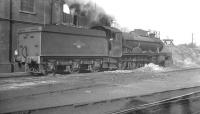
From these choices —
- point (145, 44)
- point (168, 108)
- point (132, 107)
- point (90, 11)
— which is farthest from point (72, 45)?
point (90, 11)

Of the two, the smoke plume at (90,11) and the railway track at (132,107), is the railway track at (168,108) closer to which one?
the railway track at (132,107)

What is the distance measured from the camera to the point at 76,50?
1413 cm

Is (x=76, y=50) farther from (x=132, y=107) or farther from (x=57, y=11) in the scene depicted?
(x=132, y=107)

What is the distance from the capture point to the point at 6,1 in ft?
56.6

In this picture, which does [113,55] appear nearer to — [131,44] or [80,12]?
[131,44]

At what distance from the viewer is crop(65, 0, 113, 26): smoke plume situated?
72.0ft

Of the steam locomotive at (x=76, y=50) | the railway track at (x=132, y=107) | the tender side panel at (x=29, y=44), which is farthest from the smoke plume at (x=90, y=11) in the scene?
the railway track at (x=132, y=107)

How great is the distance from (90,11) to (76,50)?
9.20 m

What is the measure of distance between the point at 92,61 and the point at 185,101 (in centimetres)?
917

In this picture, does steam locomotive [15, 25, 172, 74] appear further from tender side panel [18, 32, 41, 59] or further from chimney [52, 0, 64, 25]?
chimney [52, 0, 64, 25]

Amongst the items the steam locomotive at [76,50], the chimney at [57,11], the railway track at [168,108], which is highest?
the chimney at [57,11]

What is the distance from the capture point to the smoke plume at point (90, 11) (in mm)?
21938

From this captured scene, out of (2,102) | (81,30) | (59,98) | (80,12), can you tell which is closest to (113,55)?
(81,30)

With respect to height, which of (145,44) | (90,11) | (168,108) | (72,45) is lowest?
(168,108)
